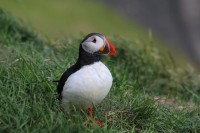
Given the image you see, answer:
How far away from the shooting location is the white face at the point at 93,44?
15.6 ft

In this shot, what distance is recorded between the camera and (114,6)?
64.3 ft

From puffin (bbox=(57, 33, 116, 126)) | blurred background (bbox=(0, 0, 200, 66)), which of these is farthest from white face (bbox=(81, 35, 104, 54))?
blurred background (bbox=(0, 0, 200, 66))

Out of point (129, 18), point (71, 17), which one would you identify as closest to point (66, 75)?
point (71, 17)

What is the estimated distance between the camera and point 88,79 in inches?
182

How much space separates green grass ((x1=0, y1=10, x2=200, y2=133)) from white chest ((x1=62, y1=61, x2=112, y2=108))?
0.43 ft

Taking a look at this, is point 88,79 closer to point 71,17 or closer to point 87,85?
point 87,85

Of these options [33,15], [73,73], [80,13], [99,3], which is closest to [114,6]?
[99,3]

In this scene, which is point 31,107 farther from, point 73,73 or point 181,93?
point 181,93

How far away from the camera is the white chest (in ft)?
15.2

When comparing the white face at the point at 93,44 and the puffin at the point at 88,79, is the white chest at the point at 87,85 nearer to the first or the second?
the puffin at the point at 88,79

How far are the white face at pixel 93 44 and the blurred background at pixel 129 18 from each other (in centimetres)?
1056

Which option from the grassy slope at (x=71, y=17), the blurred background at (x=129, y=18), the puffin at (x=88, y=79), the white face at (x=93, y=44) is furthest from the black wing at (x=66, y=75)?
the blurred background at (x=129, y=18)

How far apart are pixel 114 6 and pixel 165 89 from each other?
11988 millimetres

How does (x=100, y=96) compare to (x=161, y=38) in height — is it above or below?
above
